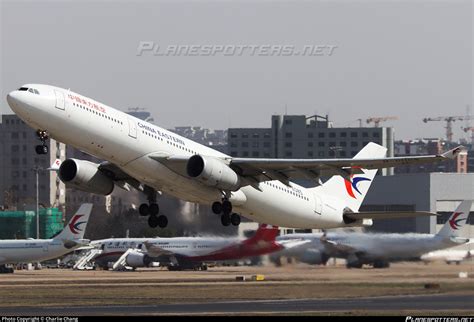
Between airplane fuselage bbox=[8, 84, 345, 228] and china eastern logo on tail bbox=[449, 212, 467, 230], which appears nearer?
airplane fuselage bbox=[8, 84, 345, 228]

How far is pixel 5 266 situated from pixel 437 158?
4438cm

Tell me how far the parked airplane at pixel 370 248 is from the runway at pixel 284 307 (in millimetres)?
3136

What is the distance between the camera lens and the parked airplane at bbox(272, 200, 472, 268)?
46.2 m

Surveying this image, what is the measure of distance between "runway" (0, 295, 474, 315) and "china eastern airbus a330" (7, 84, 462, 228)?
4.44 meters

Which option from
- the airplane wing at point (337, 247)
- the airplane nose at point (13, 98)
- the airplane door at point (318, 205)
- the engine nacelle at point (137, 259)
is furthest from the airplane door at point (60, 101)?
the engine nacelle at point (137, 259)

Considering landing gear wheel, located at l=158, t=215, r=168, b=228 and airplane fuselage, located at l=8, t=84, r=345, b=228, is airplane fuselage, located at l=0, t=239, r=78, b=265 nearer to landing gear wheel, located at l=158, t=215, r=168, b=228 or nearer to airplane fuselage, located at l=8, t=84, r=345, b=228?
landing gear wheel, located at l=158, t=215, r=168, b=228

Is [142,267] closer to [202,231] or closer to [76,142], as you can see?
[202,231]

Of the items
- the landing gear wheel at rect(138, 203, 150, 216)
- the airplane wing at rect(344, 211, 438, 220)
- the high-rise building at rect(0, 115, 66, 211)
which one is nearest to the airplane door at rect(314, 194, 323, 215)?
the airplane wing at rect(344, 211, 438, 220)

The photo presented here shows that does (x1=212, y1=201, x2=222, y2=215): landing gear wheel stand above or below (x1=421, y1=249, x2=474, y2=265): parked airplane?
above

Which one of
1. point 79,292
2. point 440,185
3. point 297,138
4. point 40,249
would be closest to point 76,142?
point 79,292

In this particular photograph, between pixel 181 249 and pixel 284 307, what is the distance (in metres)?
32.9

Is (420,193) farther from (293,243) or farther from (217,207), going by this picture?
(217,207)

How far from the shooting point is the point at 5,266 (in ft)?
255

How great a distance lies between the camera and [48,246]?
74875 mm
